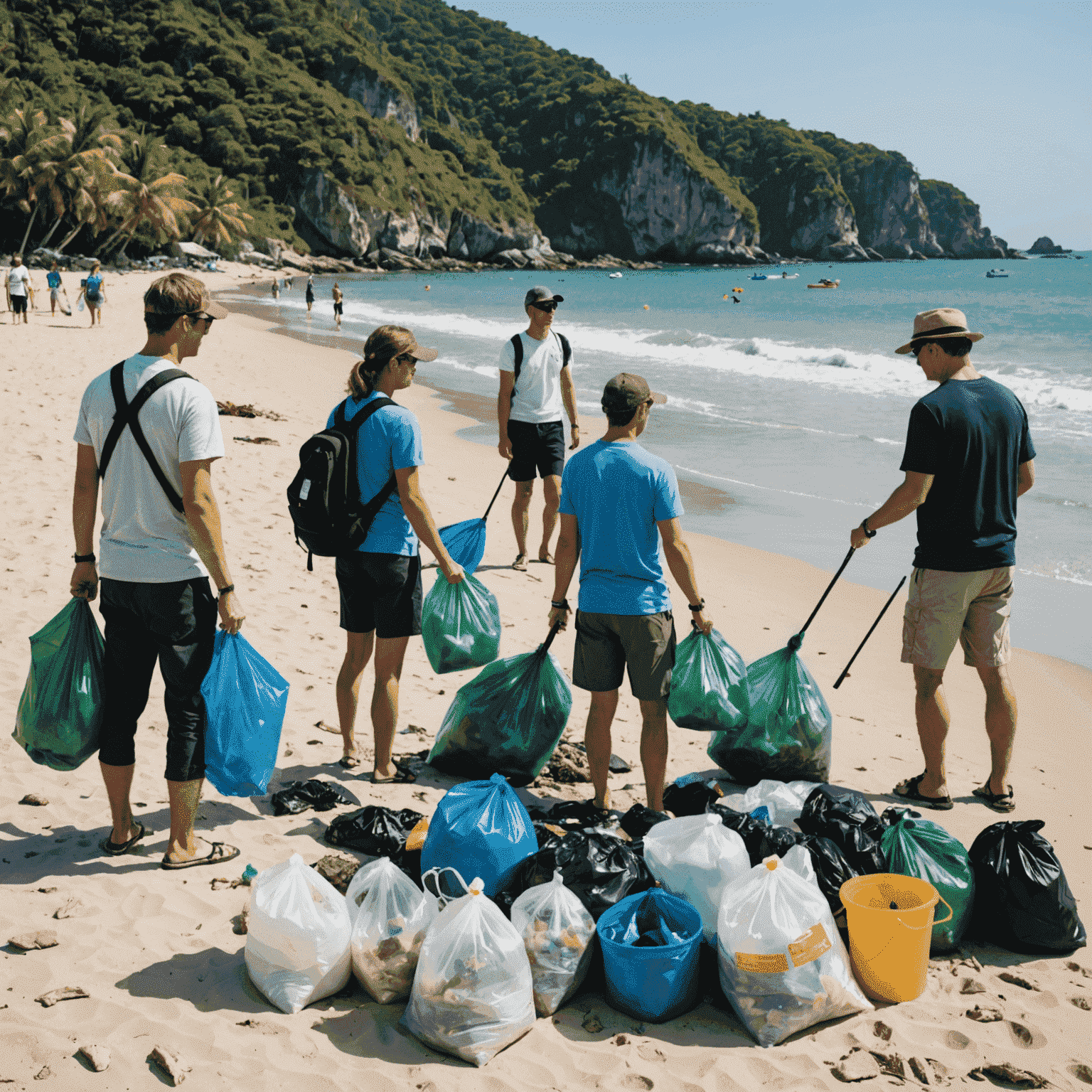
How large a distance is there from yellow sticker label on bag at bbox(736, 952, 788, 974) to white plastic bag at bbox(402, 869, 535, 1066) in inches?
22.0

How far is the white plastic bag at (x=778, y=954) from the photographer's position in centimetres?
242

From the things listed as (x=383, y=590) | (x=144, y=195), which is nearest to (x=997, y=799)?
(x=383, y=590)

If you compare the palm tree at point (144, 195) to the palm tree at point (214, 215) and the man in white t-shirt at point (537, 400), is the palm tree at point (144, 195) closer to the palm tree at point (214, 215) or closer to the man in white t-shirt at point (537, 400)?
the palm tree at point (214, 215)

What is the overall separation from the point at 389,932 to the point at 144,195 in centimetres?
5911

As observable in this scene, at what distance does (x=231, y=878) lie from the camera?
3092 millimetres

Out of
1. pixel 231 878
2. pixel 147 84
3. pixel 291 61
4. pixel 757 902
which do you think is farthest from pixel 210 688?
pixel 291 61

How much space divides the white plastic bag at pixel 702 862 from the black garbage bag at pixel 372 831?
3.06ft

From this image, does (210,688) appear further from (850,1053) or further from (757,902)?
(850,1053)

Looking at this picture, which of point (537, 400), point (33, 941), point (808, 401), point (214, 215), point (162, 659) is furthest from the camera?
point (214, 215)

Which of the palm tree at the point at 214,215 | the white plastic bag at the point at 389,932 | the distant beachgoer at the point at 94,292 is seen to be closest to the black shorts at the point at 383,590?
the white plastic bag at the point at 389,932

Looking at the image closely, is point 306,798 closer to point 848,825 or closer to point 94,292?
point 848,825

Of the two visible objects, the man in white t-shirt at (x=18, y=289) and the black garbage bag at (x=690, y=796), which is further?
the man in white t-shirt at (x=18, y=289)

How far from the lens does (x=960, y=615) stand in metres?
3.70

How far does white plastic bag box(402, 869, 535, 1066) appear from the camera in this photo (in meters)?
2.34
